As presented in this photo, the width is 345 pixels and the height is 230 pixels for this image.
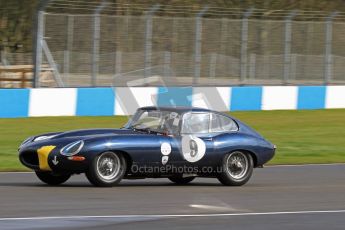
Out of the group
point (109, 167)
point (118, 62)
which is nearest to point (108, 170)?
point (109, 167)

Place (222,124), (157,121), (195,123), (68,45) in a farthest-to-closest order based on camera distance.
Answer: (68,45)
(222,124)
(195,123)
(157,121)

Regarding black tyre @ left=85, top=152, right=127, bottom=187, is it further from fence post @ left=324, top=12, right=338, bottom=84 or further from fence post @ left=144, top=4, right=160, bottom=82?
fence post @ left=324, top=12, right=338, bottom=84

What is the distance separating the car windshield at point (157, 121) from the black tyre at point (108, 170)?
0.77m

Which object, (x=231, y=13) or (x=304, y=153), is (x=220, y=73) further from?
(x=304, y=153)

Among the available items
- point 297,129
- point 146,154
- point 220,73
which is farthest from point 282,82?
point 146,154

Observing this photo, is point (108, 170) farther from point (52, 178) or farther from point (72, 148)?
point (52, 178)

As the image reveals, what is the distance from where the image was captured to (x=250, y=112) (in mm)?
25156

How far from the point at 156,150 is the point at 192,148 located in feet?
1.74

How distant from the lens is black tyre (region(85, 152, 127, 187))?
36.4ft

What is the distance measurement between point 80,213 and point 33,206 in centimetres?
68

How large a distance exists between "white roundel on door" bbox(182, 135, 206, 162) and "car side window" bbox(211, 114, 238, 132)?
0.46 m

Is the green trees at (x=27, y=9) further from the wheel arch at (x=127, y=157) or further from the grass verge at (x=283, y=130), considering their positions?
the wheel arch at (x=127, y=157)

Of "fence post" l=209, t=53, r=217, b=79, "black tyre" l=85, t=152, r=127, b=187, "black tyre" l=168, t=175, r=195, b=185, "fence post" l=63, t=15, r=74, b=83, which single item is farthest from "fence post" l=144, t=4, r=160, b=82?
"black tyre" l=85, t=152, r=127, b=187

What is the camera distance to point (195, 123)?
12039 mm
